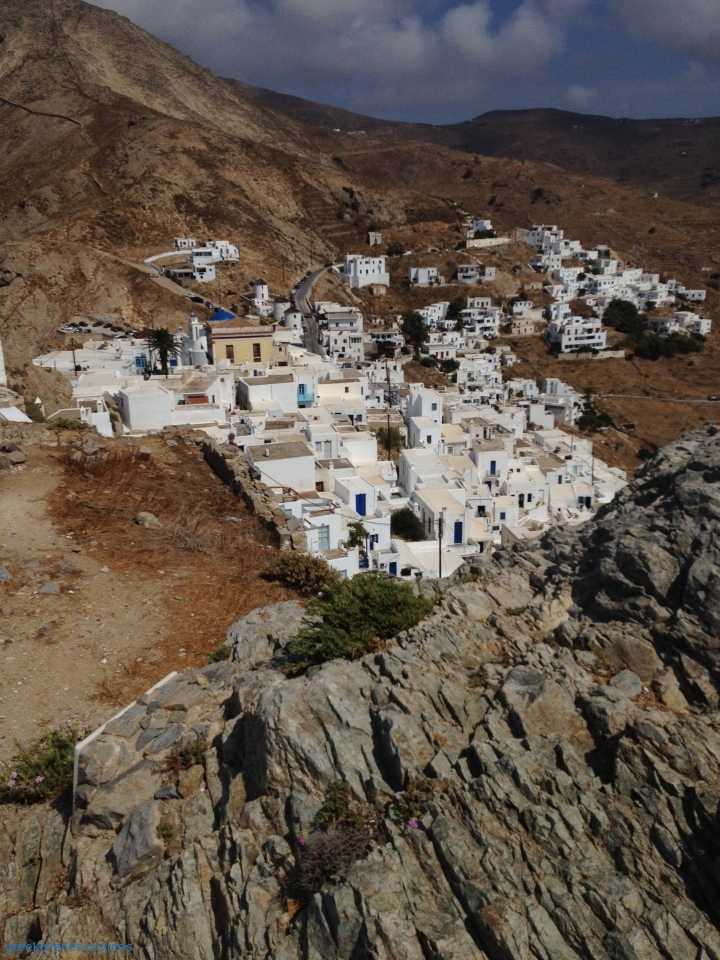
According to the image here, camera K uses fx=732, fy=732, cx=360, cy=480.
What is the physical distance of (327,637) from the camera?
17.2 feet

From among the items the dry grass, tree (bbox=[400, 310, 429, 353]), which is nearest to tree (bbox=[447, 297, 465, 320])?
tree (bbox=[400, 310, 429, 353])

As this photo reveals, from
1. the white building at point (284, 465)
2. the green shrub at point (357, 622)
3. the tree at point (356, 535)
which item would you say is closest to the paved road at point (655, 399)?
the white building at point (284, 465)

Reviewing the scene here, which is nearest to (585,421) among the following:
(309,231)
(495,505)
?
(495,505)

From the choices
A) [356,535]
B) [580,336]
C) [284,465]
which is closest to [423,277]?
[580,336]

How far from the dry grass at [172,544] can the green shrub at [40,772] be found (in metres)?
0.85

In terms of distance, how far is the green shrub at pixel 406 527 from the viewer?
21422 millimetres

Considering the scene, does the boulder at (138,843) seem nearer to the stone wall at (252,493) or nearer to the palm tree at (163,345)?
the stone wall at (252,493)

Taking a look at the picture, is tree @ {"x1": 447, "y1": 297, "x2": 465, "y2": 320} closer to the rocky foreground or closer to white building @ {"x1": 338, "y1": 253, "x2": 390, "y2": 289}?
white building @ {"x1": 338, "y1": 253, "x2": 390, "y2": 289}

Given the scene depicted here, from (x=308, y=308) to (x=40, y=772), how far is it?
51.6 m

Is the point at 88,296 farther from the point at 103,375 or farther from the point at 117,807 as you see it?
the point at 117,807

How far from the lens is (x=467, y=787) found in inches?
146

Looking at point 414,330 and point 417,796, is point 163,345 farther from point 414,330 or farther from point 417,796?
point 414,330

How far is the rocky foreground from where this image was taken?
10.7ft

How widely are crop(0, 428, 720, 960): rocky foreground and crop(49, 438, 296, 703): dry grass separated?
194 centimetres
